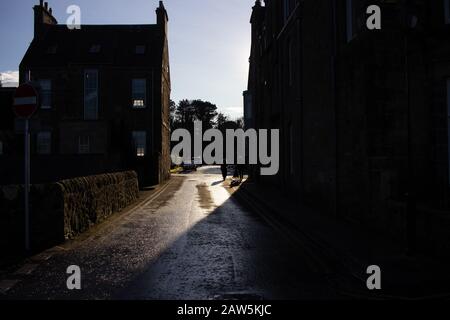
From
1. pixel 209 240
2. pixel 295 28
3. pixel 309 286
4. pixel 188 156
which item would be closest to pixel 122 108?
pixel 295 28

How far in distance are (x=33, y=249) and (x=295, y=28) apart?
13927 mm

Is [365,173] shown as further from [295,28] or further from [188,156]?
[188,156]

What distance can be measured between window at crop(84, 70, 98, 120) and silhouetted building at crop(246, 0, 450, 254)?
24.3m

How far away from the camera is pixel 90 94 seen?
113 ft

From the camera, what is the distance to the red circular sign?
840 centimetres

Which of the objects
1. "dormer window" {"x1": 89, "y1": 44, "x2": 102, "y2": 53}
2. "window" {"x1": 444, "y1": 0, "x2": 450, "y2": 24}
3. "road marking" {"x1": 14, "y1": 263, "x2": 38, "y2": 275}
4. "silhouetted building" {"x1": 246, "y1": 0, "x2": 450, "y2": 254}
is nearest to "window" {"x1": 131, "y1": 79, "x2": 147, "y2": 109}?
"dormer window" {"x1": 89, "y1": 44, "x2": 102, "y2": 53}

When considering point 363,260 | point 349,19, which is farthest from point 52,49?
point 363,260

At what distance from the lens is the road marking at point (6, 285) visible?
5543mm

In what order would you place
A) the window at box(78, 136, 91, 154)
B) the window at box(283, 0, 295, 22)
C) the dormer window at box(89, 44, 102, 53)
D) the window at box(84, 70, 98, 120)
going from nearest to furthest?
the window at box(283, 0, 295, 22), the window at box(78, 136, 91, 154), the window at box(84, 70, 98, 120), the dormer window at box(89, 44, 102, 53)

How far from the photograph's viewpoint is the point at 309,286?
574cm

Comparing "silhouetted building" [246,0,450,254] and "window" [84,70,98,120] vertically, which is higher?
"window" [84,70,98,120]

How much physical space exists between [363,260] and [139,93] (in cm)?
3021

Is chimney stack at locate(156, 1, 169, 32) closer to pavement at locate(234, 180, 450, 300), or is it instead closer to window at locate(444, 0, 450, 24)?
pavement at locate(234, 180, 450, 300)

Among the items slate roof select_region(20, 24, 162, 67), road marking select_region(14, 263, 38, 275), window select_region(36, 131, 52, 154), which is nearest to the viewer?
road marking select_region(14, 263, 38, 275)
